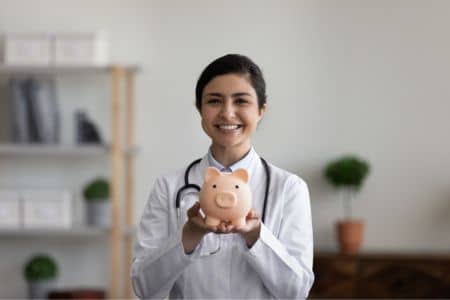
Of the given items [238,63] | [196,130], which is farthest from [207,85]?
[196,130]

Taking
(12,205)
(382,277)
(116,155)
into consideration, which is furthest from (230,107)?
(12,205)

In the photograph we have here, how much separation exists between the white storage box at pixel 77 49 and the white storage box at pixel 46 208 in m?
0.50

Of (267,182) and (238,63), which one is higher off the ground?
(238,63)

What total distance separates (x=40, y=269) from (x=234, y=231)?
258cm

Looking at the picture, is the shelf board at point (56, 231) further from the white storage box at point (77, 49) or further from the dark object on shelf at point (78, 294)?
the white storage box at point (77, 49)

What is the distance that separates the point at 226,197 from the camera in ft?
2.78

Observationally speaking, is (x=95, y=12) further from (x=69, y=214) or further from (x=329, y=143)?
(x=329, y=143)

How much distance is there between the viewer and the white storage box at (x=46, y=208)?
3287mm

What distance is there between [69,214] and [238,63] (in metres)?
2.51

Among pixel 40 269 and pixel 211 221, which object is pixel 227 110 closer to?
pixel 211 221

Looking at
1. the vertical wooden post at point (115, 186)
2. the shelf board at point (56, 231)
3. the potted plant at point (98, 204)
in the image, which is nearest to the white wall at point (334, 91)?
the vertical wooden post at point (115, 186)

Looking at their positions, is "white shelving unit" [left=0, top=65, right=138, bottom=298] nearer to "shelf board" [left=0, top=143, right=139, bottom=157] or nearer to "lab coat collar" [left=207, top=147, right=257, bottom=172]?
"shelf board" [left=0, top=143, right=139, bottom=157]

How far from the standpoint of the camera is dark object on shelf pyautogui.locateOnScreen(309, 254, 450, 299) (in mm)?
3084

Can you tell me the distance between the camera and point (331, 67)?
3342 millimetres
